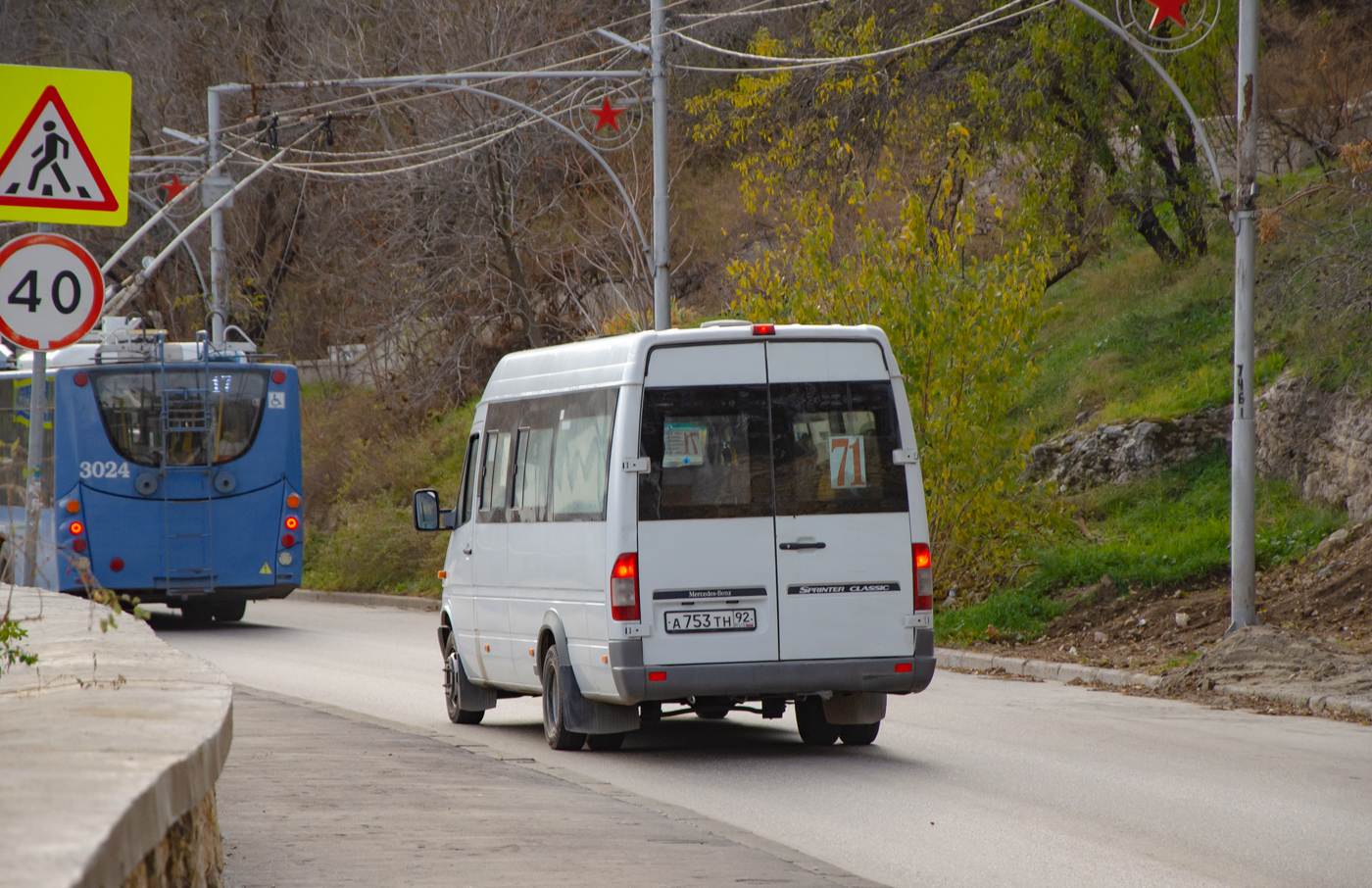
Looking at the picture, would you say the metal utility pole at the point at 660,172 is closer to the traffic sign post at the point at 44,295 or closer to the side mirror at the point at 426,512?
the side mirror at the point at 426,512

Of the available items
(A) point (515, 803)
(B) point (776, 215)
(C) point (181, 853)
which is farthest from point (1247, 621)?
(B) point (776, 215)

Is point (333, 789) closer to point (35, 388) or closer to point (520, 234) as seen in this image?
point (35, 388)

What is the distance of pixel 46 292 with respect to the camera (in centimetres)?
910

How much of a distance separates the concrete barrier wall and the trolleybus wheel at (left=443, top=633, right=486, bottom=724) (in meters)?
5.48

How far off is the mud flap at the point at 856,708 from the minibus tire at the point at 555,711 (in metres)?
1.71

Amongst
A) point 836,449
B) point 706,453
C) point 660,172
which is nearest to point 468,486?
point 706,453

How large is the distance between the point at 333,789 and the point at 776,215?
3054cm

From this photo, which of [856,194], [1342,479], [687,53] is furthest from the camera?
[687,53]

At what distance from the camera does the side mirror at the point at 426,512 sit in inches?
503

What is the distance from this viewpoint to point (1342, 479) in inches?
764

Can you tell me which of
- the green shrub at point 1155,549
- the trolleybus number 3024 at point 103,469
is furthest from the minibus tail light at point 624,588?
the trolleybus number 3024 at point 103,469

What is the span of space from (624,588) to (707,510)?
28.8 inches

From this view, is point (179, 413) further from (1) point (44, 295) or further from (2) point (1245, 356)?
(2) point (1245, 356)

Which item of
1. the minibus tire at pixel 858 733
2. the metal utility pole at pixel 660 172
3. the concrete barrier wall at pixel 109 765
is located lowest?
the minibus tire at pixel 858 733
